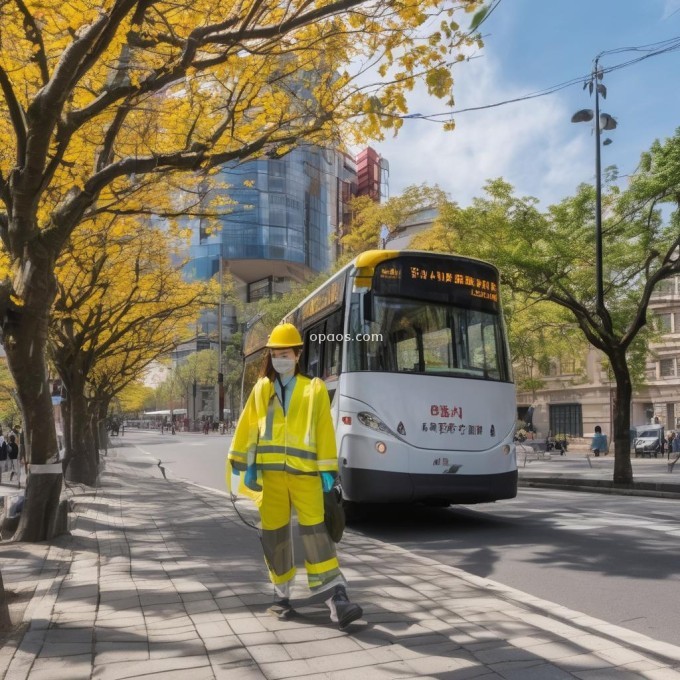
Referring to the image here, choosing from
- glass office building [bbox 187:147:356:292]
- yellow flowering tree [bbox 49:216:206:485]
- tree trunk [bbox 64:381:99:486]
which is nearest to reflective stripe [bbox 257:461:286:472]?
yellow flowering tree [bbox 49:216:206:485]

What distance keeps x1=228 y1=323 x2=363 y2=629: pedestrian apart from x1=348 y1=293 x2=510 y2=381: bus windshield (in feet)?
14.3

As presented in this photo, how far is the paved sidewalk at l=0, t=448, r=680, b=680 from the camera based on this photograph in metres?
3.80

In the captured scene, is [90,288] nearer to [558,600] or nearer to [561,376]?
[558,600]

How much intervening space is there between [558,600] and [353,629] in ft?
6.43

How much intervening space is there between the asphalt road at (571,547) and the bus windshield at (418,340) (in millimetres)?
2048

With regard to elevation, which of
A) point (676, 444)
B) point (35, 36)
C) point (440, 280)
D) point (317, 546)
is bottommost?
point (676, 444)

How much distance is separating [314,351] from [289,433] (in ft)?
21.1

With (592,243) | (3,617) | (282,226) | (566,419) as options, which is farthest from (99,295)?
(282,226)

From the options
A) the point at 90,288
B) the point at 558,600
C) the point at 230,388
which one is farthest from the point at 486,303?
the point at 230,388

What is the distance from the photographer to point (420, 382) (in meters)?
9.09

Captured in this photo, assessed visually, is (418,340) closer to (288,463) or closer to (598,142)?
(288,463)

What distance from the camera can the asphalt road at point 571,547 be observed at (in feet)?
17.9

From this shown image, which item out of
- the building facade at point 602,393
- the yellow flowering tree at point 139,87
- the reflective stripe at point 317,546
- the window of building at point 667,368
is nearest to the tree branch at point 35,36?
the yellow flowering tree at point 139,87

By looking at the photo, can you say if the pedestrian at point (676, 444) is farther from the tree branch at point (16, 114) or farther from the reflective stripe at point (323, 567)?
the reflective stripe at point (323, 567)
